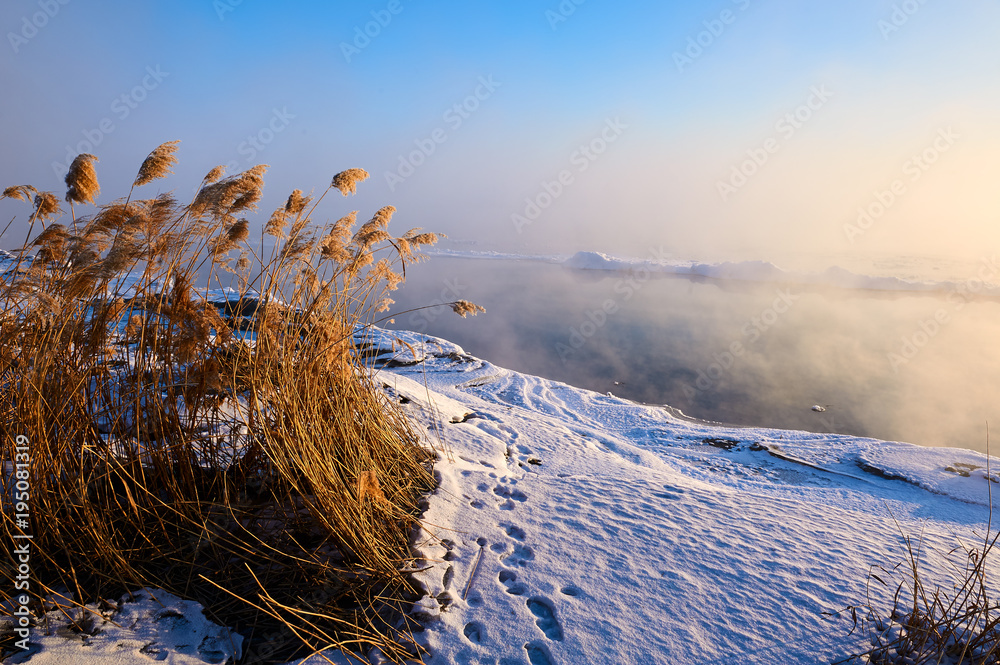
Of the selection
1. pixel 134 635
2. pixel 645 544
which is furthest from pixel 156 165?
pixel 645 544

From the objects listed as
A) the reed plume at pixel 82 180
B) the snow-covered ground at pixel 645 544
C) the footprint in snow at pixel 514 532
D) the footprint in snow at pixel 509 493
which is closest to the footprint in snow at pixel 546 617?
the snow-covered ground at pixel 645 544

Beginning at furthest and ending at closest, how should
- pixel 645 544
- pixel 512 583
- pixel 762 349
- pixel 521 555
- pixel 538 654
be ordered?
pixel 762 349 → pixel 645 544 → pixel 521 555 → pixel 512 583 → pixel 538 654

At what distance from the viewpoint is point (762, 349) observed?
9453mm

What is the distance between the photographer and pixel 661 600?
2008mm

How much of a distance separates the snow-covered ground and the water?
219 cm

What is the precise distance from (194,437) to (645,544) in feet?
7.15

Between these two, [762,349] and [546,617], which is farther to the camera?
[762,349]

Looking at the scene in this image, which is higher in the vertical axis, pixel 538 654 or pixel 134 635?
pixel 538 654

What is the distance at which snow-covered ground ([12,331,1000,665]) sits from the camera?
5.89ft

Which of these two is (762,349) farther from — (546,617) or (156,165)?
(156,165)

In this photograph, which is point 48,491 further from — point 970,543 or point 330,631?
point 970,543

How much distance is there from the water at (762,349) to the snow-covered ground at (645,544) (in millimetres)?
2194

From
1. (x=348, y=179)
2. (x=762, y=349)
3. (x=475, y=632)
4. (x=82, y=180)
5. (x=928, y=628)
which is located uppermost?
(x=762, y=349)

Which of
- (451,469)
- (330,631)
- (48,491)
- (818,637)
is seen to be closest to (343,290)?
(451,469)
